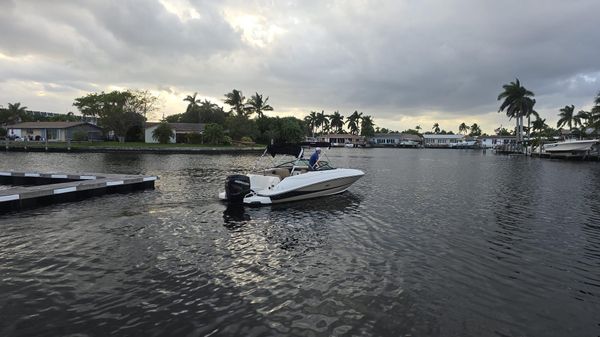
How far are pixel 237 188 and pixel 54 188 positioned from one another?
8835mm

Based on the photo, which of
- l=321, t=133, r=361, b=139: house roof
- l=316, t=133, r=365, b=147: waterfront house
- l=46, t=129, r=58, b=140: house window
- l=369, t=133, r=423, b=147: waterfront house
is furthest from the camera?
l=369, t=133, r=423, b=147: waterfront house

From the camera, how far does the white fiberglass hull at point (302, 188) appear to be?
17.2m

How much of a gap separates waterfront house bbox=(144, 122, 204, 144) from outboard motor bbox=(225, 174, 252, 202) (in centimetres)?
7327

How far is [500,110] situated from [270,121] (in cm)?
5777

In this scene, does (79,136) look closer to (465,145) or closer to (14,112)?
(14,112)

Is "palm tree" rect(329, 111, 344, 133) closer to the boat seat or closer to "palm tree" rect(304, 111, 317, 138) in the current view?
"palm tree" rect(304, 111, 317, 138)

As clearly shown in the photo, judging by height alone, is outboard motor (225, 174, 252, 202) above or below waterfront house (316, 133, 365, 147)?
below

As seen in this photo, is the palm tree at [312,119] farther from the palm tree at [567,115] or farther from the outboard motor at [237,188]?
the outboard motor at [237,188]

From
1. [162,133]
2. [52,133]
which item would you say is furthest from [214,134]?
[52,133]

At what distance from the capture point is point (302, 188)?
18188mm

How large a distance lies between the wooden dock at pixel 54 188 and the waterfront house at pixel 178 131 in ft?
199

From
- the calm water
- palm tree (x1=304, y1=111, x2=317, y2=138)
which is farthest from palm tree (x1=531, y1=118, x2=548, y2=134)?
the calm water

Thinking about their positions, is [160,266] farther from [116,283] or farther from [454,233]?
[454,233]

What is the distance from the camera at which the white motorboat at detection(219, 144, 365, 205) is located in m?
16.5
